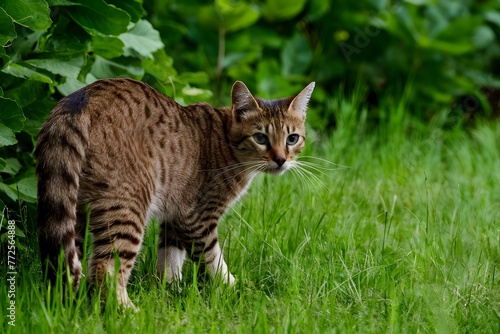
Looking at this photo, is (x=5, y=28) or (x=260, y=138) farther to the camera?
(x=260, y=138)

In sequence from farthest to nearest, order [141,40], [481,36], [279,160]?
1. [481,36]
2. [141,40]
3. [279,160]

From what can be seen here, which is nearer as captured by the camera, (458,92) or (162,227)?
(162,227)

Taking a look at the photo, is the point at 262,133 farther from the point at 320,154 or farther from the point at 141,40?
the point at 320,154

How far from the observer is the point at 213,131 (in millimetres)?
4254

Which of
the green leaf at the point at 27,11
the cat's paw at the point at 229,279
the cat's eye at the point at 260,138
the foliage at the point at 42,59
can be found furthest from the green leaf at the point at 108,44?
the cat's paw at the point at 229,279

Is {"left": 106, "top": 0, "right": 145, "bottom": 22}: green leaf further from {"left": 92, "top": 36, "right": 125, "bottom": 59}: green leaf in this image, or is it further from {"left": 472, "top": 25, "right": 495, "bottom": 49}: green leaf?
{"left": 472, "top": 25, "right": 495, "bottom": 49}: green leaf

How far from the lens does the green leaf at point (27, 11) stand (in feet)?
12.1

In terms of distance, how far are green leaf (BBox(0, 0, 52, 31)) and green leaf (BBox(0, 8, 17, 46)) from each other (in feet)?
0.30

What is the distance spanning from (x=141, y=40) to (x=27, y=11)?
0.89 metres

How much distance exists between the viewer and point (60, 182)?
3.30m

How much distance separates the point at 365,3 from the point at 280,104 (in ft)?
9.47

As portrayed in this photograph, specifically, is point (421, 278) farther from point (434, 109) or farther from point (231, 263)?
point (434, 109)

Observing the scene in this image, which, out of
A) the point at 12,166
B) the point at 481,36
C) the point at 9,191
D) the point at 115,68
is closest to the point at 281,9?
the point at 481,36

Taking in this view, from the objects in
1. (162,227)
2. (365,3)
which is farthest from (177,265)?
(365,3)
